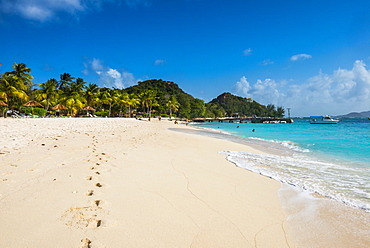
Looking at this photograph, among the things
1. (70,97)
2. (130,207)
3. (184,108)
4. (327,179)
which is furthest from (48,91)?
(184,108)

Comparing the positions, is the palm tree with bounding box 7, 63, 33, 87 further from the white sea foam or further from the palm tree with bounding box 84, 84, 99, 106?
the white sea foam

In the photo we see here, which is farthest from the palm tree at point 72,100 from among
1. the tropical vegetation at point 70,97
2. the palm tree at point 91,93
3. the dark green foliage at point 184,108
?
the dark green foliage at point 184,108

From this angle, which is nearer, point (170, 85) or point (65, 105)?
point (65, 105)

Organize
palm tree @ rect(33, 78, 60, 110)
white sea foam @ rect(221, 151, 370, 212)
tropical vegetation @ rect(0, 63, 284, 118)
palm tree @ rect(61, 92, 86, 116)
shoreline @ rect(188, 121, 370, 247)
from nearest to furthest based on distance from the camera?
1. shoreline @ rect(188, 121, 370, 247)
2. white sea foam @ rect(221, 151, 370, 212)
3. tropical vegetation @ rect(0, 63, 284, 118)
4. palm tree @ rect(33, 78, 60, 110)
5. palm tree @ rect(61, 92, 86, 116)

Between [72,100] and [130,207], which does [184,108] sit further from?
[130,207]

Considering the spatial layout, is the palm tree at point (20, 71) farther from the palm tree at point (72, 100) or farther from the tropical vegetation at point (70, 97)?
the palm tree at point (72, 100)

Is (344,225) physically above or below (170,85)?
below

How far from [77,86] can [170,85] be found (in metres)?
115

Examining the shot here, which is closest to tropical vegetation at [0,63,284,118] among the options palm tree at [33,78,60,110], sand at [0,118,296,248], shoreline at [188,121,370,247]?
palm tree at [33,78,60,110]

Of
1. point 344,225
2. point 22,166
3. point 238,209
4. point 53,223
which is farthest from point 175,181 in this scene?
point 22,166

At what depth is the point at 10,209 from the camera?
2492 millimetres

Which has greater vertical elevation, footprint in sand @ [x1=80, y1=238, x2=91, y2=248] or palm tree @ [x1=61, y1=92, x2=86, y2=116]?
palm tree @ [x1=61, y1=92, x2=86, y2=116]

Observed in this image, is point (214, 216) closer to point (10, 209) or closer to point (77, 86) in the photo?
point (10, 209)

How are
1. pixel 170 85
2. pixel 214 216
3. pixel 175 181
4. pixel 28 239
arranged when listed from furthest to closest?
pixel 170 85
pixel 175 181
pixel 214 216
pixel 28 239
